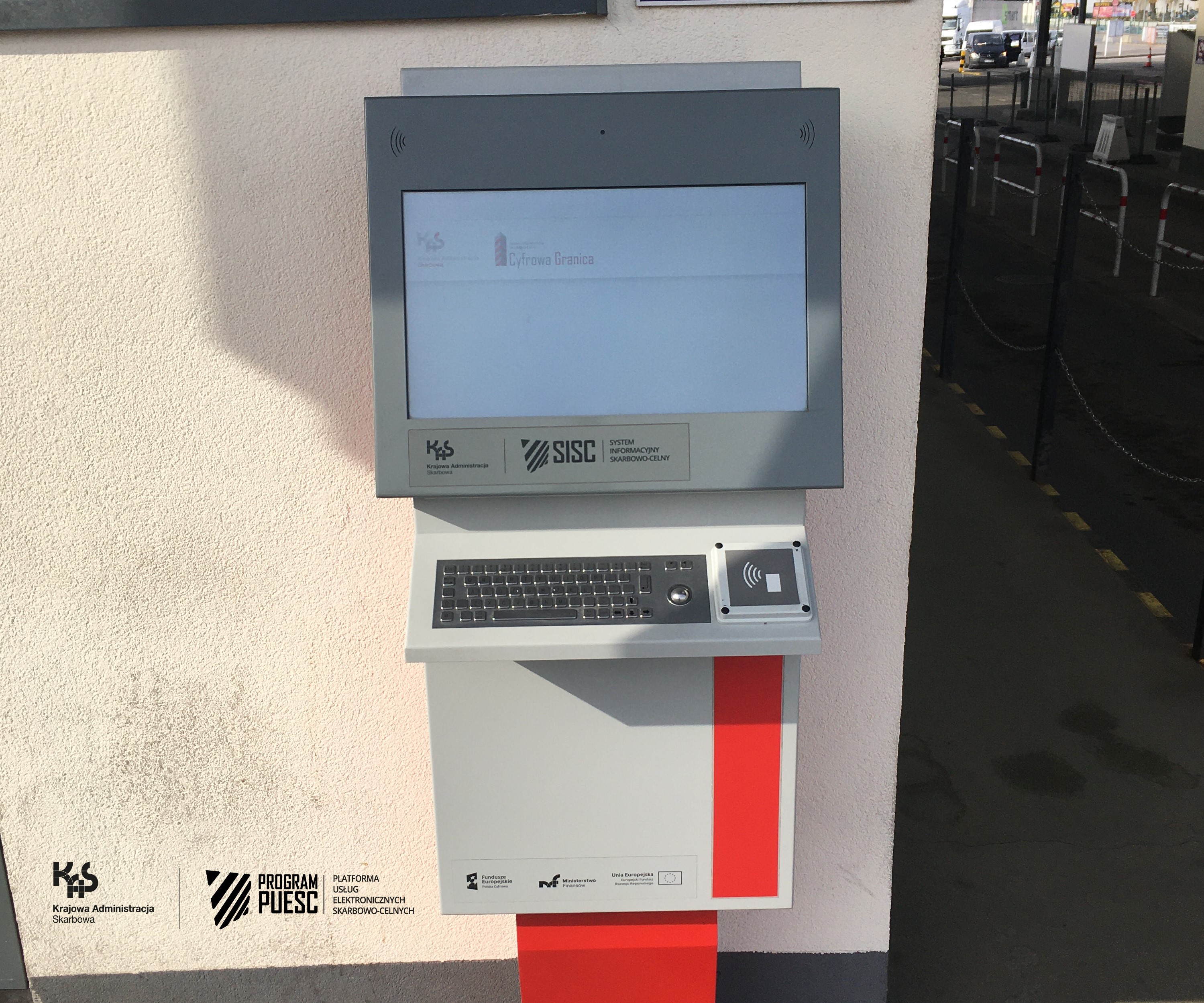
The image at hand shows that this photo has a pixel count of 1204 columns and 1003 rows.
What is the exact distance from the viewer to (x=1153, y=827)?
→ 12.4ft

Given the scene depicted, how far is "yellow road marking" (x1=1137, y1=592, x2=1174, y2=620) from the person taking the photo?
5082mm

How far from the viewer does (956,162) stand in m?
14.0

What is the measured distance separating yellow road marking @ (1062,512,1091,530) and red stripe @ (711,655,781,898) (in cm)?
430

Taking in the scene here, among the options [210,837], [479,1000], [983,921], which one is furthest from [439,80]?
[983,921]

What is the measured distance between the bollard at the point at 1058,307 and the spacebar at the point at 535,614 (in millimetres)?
4661

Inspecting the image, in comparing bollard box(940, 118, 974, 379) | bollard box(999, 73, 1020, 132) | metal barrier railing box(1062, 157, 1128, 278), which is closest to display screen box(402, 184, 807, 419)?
bollard box(940, 118, 974, 379)

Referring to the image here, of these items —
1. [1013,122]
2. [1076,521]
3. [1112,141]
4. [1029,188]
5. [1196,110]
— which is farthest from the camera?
[1013,122]

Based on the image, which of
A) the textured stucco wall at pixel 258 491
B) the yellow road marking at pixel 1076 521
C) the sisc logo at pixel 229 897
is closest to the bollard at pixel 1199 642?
the yellow road marking at pixel 1076 521

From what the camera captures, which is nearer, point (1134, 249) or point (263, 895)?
point (263, 895)

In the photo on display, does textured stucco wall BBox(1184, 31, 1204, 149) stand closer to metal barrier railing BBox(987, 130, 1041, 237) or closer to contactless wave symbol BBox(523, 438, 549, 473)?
metal barrier railing BBox(987, 130, 1041, 237)

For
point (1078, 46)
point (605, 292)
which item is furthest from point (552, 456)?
point (1078, 46)

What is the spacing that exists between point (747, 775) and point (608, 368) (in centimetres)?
80

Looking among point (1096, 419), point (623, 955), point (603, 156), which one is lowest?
point (623, 955)

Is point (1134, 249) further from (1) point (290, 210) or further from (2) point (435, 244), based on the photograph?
(2) point (435, 244)
